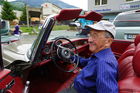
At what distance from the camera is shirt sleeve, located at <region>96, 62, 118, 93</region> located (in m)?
1.27

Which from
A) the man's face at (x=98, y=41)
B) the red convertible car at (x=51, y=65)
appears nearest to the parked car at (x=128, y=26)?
the red convertible car at (x=51, y=65)

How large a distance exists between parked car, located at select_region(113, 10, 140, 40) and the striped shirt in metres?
2.82

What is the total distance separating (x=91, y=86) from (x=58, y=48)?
1052 millimetres

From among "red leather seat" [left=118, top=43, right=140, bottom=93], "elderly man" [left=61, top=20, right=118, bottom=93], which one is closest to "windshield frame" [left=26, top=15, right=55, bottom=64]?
"elderly man" [left=61, top=20, right=118, bottom=93]

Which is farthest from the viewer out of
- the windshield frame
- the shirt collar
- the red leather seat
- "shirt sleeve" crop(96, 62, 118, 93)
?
the windshield frame

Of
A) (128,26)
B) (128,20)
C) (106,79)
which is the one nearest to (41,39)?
(106,79)

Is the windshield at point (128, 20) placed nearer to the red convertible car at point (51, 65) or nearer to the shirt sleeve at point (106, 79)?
the red convertible car at point (51, 65)

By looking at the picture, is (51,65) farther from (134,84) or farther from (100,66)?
(134,84)

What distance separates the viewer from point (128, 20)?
15.2 feet

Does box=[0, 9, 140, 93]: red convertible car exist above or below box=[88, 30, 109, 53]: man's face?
below

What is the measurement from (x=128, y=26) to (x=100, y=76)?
3.57 m

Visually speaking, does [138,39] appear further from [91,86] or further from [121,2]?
[121,2]

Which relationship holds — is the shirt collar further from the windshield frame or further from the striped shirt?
the windshield frame

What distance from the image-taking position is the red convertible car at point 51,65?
4.32ft
